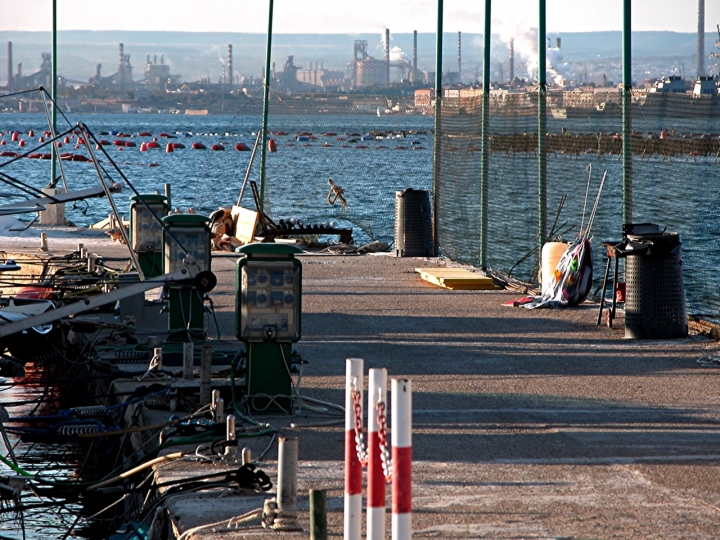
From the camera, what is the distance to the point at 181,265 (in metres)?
12.5

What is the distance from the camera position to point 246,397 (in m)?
9.02

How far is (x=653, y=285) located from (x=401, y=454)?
8.25m

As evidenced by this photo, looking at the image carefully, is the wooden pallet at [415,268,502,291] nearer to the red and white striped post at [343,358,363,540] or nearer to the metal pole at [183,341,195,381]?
the metal pole at [183,341,195,381]

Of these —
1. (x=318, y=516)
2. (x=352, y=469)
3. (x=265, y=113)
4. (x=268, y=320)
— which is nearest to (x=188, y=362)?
(x=268, y=320)

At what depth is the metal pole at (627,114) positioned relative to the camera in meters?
13.5

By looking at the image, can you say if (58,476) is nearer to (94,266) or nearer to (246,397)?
(246,397)

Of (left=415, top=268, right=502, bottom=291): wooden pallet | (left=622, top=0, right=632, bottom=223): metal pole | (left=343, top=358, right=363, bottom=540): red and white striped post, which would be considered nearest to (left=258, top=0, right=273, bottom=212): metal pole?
(left=415, top=268, right=502, bottom=291): wooden pallet

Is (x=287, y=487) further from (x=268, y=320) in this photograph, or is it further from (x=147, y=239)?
(x=147, y=239)

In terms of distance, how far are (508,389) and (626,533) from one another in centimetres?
391

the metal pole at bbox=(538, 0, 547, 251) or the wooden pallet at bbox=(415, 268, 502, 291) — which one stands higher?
the metal pole at bbox=(538, 0, 547, 251)

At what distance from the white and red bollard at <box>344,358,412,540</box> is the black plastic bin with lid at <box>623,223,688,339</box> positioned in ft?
24.7

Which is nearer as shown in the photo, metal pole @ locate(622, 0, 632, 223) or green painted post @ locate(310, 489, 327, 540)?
green painted post @ locate(310, 489, 327, 540)

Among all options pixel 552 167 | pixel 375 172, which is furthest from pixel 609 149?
pixel 375 172

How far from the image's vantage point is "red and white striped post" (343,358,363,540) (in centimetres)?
506
